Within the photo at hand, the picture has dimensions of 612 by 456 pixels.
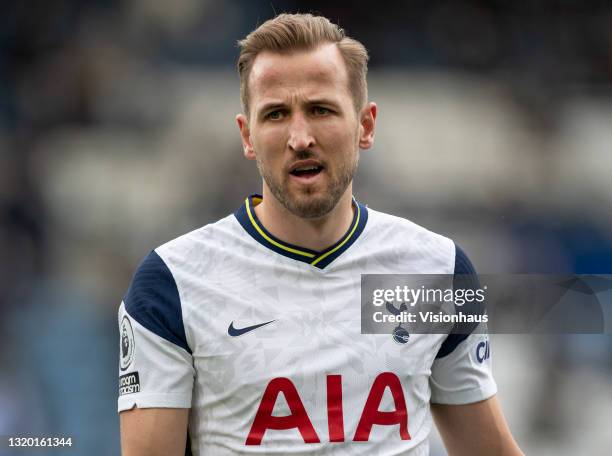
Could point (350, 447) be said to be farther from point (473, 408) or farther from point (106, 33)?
point (106, 33)

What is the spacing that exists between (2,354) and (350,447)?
13.0 feet

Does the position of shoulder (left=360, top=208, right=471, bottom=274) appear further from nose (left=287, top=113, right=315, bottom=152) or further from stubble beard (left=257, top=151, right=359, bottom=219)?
nose (left=287, top=113, right=315, bottom=152)

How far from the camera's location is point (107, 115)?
19.7 feet

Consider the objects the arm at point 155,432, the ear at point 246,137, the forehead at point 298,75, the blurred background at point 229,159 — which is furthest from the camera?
the blurred background at point 229,159

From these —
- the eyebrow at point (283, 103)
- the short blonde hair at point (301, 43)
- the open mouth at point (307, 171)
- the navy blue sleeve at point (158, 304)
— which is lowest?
the navy blue sleeve at point (158, 304)

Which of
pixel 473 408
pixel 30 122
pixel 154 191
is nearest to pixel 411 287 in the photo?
pixel 473 408

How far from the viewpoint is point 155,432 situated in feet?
6.47

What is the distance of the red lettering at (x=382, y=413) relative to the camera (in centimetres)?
203

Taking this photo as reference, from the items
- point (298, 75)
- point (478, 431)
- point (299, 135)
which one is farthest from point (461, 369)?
point (298, 75)

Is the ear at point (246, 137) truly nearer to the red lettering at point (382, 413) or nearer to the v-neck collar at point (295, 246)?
the v-neck collar at point (295, 246)

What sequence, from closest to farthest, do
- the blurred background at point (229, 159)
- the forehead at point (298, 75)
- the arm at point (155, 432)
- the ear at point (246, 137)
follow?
the arm at point (155, 432), the forehead at point (298, 75), the ear at point (246, 137), the blurred background at point (229, 159)

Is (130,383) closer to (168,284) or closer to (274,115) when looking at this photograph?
(168,284)

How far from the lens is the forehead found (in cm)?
206

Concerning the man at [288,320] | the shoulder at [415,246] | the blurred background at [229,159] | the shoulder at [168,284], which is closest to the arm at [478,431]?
the man at [288,320]
